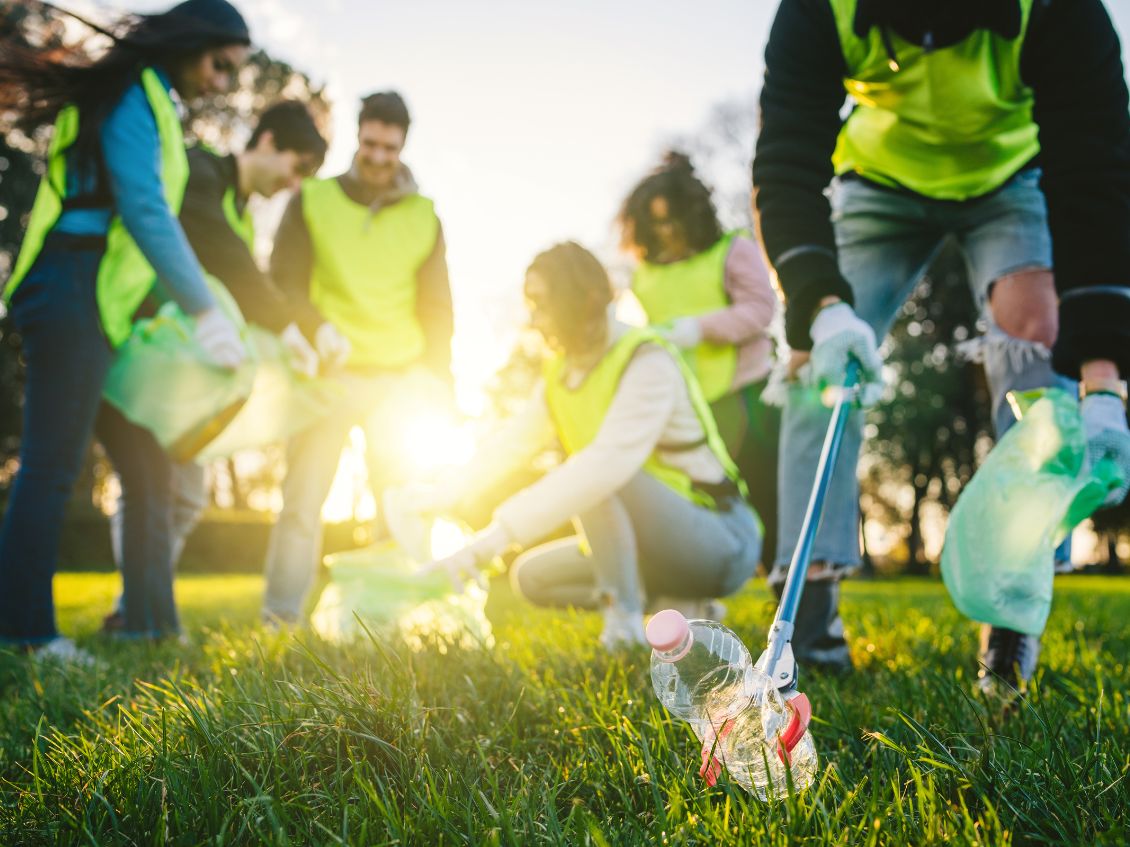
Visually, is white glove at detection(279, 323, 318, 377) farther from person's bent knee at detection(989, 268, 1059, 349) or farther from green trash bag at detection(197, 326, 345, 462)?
person's bent knee at detection(989, 268, 1059, 349)

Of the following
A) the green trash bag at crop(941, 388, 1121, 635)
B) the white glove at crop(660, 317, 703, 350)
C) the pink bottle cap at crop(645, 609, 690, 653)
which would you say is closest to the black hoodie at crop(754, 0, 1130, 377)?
the green trash bag at crop(941, 388, 1121, 635)

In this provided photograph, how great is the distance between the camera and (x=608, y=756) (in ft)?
4.88

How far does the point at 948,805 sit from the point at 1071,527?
847mm

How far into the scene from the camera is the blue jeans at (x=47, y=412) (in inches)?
107

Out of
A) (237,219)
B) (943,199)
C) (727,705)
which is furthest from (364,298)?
(727,705)

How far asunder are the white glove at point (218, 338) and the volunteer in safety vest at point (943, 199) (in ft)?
5.78

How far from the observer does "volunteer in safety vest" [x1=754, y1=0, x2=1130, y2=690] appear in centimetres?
193

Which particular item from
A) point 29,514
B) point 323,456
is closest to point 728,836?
point 29,514

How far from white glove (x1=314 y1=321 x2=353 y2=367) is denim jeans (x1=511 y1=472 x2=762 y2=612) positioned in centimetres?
124

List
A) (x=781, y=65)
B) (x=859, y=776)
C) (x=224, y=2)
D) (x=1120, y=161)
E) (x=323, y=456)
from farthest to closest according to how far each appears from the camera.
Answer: (x=323, y=456)
(x=224, y=2)
(x=781, y=65)
(x=1120, y=161)
(x=859, y=776)

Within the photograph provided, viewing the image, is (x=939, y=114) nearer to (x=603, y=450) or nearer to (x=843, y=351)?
(x=843, y=351)

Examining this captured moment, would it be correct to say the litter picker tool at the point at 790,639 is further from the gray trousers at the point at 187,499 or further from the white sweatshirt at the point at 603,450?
Answer: the gray trousers at the point at 187,499

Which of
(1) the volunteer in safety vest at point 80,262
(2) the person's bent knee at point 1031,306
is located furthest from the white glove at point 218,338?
(2) the person's bent knee at point 1031,306

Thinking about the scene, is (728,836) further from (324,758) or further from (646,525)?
(646,525)
